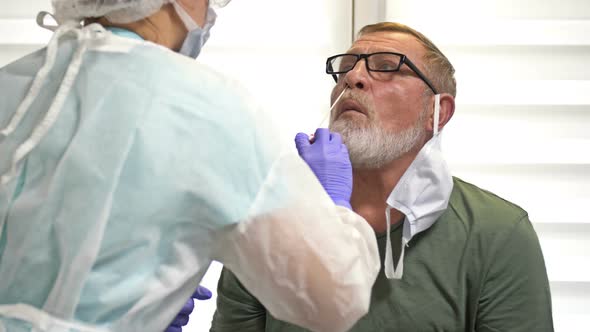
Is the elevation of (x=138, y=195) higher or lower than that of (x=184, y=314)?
higher

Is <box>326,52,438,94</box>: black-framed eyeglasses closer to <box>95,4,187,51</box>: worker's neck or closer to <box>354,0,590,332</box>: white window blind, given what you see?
<box>354,0,590,332</box>: white window blind

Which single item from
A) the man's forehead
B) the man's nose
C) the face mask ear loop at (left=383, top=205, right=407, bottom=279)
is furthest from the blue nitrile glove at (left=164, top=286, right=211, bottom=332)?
the man's forehead

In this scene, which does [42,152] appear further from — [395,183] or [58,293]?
[395,183]

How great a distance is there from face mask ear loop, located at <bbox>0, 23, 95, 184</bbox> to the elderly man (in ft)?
1.99

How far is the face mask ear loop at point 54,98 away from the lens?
89 centimetres

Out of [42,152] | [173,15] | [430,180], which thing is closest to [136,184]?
[42,152]

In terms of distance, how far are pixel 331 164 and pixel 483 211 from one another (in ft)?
1.87

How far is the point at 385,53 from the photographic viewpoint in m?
1.73

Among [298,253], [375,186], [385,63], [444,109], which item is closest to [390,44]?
[385,63]

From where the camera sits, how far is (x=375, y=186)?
70.4 inches

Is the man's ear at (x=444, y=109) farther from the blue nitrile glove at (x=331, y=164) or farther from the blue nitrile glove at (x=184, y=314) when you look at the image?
the blue nitrile glove at (x=184, y=314)

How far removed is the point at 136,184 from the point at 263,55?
1.46 m

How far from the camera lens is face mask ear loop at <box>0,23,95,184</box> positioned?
0.89 m

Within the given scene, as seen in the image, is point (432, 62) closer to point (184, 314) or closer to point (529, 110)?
point (529, 110)
